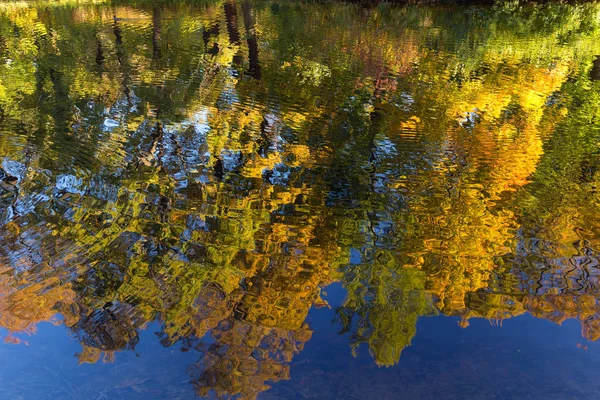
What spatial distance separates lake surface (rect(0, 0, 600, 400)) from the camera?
11.1 feet

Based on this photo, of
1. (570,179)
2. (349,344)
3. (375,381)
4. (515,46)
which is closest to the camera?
(375,381)

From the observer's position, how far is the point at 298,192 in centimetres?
571

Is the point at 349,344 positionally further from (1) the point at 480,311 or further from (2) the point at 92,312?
(2) the point at 92,312

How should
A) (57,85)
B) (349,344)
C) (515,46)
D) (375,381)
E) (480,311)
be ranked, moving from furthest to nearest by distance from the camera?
(515,46)
(57,85)
(480,311)
(349,344)
(375,381)

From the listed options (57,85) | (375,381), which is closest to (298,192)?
(375,381)

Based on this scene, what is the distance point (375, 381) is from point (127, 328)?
5.92 feet

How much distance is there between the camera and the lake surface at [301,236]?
11.1 ft

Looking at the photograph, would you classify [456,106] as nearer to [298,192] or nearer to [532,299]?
[298,192]

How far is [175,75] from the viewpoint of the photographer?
424 inches

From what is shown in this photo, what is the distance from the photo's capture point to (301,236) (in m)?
4.77

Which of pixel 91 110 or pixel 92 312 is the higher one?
pixel 92 312

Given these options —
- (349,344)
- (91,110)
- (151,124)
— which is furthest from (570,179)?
(91,110)

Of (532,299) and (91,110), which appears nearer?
(532,299)

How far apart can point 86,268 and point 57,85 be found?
7.52 meters
